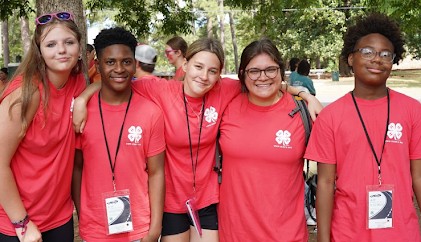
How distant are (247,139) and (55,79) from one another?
1.27 meters

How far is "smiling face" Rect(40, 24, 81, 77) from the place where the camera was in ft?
9.09

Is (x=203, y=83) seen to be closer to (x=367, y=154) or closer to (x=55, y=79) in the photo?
(x=55, y=79)

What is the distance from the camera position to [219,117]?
129 inches

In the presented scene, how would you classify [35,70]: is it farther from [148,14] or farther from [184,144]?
[148,14]

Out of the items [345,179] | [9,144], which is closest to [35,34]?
[9,144]

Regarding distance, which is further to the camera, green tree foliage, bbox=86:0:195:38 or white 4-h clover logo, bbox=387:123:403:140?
green tree foliage, bbox=86:0:195:38

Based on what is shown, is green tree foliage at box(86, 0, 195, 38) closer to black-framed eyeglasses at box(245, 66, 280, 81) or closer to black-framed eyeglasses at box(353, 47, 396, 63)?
black-framed eyeglasses at box(245, 66, 280, 81)

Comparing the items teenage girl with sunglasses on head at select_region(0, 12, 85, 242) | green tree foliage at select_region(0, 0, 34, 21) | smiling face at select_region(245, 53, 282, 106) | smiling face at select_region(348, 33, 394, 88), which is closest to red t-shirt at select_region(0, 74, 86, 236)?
teenage girl with sunglasses on head at select_region(0, 12, 85, 242)

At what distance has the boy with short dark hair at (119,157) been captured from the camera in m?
2.91

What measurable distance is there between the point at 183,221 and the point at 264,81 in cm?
118

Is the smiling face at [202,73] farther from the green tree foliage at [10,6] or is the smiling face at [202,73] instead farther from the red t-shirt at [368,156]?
the green tree foliage at [10,6]

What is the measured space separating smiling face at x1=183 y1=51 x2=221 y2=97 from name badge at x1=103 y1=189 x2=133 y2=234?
0.86 meters

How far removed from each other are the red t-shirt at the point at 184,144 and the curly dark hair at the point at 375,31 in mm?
899

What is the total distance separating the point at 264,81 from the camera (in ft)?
10.1
